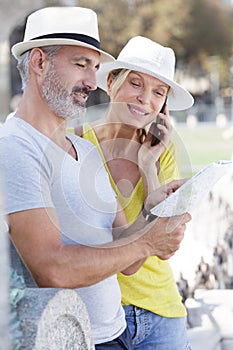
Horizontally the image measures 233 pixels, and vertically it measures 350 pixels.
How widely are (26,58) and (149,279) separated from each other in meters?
0.62

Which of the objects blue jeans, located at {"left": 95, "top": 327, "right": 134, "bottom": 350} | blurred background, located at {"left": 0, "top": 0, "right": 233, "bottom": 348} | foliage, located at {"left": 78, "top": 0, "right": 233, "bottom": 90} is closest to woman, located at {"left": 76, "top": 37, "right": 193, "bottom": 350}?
blue jeans, located at {"left": 95, "top": 327, "right": 134, "bottom": 350}

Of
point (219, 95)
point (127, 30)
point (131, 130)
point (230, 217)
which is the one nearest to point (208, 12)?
point (219, 95)

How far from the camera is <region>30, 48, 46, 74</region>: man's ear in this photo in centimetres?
149

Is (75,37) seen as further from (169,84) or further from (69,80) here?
(169,84)

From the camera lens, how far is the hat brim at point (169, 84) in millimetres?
1823

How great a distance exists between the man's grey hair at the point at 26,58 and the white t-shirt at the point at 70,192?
121 millimetres

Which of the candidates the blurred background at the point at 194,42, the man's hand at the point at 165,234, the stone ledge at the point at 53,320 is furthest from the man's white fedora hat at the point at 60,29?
the blurred background at the point at 194,42

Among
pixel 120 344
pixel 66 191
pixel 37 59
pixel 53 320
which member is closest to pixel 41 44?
pixel 37 59

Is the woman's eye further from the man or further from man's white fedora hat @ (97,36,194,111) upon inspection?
the man

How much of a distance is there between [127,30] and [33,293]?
2021 centimetres

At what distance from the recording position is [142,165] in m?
1.76

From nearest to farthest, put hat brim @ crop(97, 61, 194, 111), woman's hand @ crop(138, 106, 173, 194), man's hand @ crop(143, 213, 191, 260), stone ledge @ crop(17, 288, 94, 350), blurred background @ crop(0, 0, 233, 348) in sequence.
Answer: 1. stone ledge @ crop(17, 288, 94, 350)
2. man's hand @ crop(143, 213, 191, 260)
3. woman's hand @ crop(138, 106, 173, 194)
4. hat brim @ crop(97, 61, 194, 111)
5. blurred background @ crop(0, 0, 233, 348)

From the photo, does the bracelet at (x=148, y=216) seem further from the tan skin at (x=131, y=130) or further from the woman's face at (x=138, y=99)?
the woman's face at (x=138, y=99)

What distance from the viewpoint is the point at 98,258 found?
133cm
